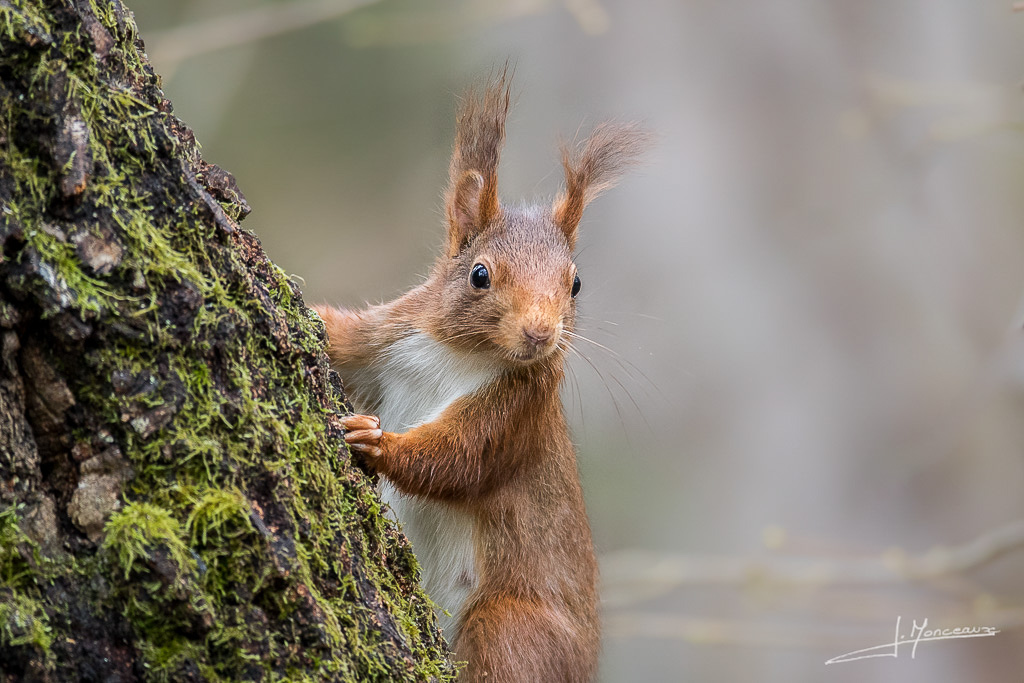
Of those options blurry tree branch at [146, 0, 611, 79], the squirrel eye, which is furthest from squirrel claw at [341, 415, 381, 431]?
blurry tree branch at [146, 0, 611, 79]

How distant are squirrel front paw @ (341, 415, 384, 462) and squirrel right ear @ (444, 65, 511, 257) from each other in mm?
1054

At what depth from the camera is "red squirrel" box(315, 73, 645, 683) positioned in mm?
2828

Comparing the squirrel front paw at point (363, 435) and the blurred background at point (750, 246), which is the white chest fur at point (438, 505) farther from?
the blurred background at point (750, 246)

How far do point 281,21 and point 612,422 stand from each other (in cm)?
300

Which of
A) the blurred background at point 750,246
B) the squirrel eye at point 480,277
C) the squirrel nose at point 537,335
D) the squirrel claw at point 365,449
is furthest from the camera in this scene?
the blurred background at point 750,246

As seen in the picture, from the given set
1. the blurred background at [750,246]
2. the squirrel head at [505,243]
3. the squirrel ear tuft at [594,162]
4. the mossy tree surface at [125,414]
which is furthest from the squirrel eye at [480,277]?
the blurred background at [750,246]

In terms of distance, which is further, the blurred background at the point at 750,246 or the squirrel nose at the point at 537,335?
the blurred background at the point at 750,246

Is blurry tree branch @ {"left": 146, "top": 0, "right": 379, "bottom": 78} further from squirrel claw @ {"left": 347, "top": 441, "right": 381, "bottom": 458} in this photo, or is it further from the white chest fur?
squirrel claw @ {"left": 347, "top": 441, "right": 381, "bottom": 458}

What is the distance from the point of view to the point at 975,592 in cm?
505

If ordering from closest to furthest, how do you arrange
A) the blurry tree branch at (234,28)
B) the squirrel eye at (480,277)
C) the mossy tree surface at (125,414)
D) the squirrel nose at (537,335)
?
the mossy tree surface at (125,414), the squirrel nose at (537,335), the squirrel eye at (480,277), the blurry tree branch at (234,28)

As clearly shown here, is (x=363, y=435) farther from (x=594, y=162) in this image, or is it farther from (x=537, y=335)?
(x=594, y=162)

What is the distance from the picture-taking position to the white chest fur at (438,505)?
10.0 feet

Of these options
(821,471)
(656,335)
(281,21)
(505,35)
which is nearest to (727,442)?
(821,471)

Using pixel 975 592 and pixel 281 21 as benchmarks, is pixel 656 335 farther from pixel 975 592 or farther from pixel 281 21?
pixel 281 21
